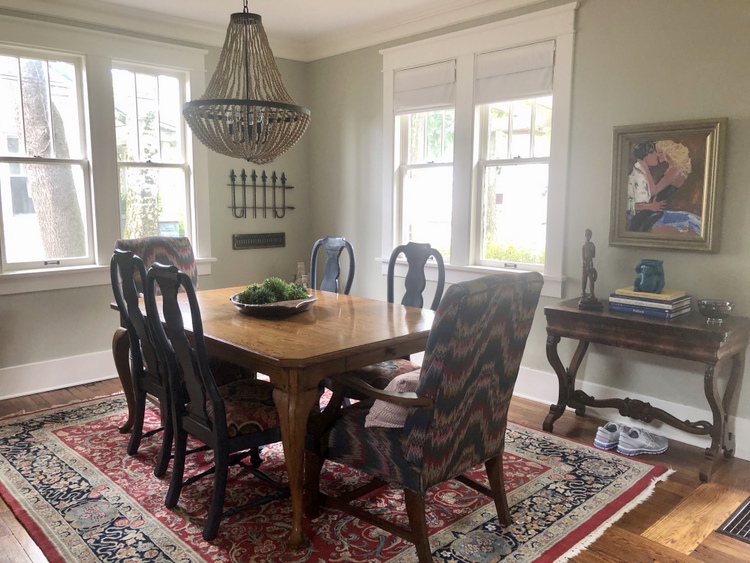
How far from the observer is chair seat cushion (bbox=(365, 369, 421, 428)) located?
6.72ft

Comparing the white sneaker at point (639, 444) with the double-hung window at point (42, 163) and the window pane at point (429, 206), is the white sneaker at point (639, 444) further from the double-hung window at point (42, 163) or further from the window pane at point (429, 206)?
the double-hung window at point (42, 163)

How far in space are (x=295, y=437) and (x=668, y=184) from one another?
240cm

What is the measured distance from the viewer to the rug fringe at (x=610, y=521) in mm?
2243

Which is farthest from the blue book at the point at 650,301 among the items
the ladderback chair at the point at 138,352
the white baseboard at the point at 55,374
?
the white baseboard at the point at 55,374

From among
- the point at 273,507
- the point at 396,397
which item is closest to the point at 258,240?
the point at 273,507

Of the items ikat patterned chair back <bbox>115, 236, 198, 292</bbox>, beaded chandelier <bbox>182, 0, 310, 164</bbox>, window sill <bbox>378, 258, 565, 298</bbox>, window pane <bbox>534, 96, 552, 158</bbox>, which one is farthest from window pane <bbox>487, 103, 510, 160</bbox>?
ikat patterned chair back <bbox>115, 236, 198, 292</bbox>

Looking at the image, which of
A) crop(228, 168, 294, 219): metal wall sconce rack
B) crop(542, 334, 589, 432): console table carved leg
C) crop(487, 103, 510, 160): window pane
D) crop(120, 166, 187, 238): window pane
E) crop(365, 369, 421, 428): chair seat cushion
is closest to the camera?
crop(365, 369, 421, 428): chair seat cushion

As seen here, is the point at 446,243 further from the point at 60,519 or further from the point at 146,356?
the point at 60,519

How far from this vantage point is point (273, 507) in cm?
Answer: 256

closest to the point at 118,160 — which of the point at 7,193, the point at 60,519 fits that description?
the point at 7,193

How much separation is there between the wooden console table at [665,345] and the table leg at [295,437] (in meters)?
1.70

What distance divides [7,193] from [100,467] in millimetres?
2068

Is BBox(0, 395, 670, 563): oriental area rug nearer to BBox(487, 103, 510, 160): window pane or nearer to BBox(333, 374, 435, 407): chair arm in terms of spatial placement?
BBox(333, 374, 435, 407): chair arm

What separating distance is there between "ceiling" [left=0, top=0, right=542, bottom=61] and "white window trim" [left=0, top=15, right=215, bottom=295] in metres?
0.10
